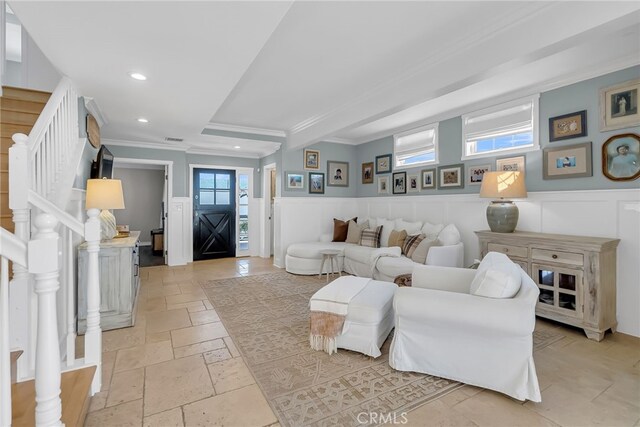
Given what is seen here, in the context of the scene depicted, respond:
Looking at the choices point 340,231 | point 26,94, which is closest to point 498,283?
point 340,231

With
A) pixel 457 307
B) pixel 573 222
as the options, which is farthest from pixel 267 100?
pixel 573 222

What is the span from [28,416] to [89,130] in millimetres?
3051

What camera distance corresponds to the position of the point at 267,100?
3.88 m

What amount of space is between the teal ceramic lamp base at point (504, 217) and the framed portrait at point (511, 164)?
0.50m

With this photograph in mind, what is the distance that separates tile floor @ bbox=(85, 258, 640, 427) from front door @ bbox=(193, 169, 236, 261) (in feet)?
11.8

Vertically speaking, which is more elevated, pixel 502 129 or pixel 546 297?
pixel 502 129

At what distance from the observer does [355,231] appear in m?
5.47

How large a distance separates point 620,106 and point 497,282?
2.41 m

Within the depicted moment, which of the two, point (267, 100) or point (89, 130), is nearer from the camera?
point (89, 130)

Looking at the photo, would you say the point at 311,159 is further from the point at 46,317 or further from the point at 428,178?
the point at 46,317

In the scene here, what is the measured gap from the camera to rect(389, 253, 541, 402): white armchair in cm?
180

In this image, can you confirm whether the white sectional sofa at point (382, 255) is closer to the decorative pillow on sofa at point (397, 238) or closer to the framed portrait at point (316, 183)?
the decorative pillow on sofa at point (397, 238)

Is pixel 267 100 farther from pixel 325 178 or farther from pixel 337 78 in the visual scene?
pixel 325 178

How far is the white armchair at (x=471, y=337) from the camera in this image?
180 cm
